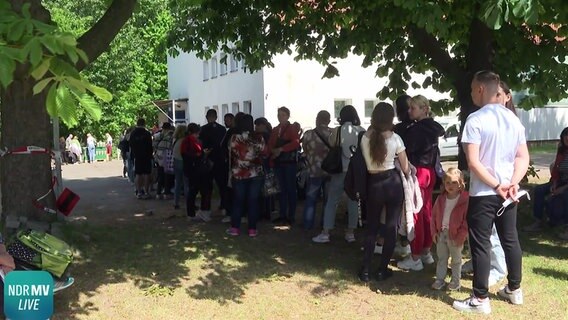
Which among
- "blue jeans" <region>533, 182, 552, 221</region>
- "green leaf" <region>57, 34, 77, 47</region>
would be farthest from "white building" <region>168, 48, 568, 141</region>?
"green leaf" <region>57, 34, 77, 47</region>

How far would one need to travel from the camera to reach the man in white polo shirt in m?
4.83

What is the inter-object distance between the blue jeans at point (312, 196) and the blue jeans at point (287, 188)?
65cm

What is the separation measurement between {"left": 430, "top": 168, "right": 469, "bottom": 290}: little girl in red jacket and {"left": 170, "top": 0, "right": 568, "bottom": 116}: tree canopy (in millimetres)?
2447

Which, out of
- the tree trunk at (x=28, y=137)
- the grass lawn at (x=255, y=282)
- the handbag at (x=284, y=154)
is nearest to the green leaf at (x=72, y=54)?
the grass lawn at (x=255, y=282)

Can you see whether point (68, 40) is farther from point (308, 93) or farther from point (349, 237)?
point (308, 93)

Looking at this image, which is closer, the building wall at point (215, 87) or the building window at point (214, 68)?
the building wall at point (215, 87)

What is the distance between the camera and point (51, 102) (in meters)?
2.87

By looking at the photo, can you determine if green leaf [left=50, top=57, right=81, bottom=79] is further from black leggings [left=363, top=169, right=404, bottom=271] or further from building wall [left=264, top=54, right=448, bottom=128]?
building wall [left=264, top=54, right=448, bottom=128]

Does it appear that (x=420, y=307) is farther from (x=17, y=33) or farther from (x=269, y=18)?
(x=269, y=18)

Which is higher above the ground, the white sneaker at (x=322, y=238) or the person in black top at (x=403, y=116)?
the person in black top at (x=403, y=116)

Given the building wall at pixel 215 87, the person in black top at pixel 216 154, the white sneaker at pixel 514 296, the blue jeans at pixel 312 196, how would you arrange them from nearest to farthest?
the white sneaker at pixel 514 296 < the blue jeans at pixel 312 196 < the person in black top at pixel 216 154 < the building wall at pixel 215 87

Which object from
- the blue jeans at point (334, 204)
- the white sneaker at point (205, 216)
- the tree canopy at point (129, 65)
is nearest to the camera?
the blue jeans at point (334, 204)

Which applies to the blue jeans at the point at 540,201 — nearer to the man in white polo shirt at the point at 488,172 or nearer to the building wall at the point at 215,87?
the man in white polo shirt at the point at 488,172

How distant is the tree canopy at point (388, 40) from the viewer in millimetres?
8305
